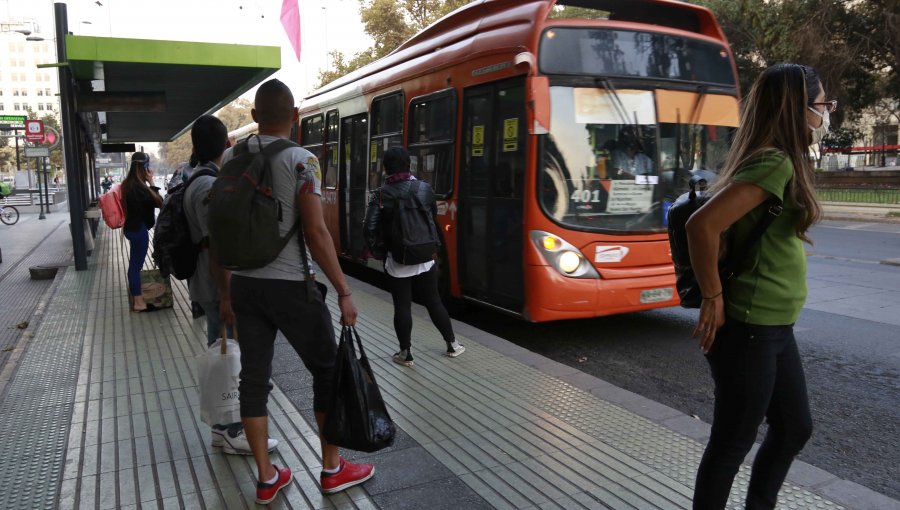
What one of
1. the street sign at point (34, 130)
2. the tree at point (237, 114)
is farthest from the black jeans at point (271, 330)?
the tree at point (237, 114)

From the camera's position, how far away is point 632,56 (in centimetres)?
619

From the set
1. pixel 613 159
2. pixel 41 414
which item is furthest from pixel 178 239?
pixel 613 159

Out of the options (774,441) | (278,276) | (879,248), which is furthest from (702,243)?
(879,248)

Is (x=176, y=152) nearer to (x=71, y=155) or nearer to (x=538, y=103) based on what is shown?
(x=71, y=155)

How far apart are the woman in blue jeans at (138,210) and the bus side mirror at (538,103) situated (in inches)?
152

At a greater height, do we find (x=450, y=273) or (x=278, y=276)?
(x=278, y=276)

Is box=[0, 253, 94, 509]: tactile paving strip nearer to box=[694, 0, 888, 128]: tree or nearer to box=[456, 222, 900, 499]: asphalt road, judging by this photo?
box=[456, 222, 900, 499]: asphalt road

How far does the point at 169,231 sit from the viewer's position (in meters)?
3.98

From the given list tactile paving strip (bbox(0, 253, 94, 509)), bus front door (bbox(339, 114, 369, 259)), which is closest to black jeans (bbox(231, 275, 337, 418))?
tactile paving strip (bbox(0, 253, 94, 509))

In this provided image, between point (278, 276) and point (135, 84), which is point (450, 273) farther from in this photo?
point (135, 84)

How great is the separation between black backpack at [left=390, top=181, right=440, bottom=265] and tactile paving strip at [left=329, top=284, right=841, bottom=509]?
0.87m

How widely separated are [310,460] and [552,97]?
3.72 meters

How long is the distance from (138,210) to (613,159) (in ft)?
15.8

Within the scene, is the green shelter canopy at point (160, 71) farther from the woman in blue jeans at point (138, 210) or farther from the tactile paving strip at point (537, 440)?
the tactile paving strip at point (537, 440)
